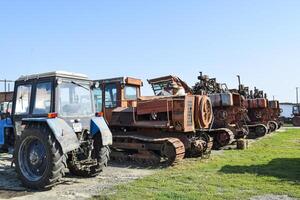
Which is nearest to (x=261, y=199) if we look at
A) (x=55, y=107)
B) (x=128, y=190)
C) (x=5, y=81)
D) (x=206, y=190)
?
(x=206, y=190)

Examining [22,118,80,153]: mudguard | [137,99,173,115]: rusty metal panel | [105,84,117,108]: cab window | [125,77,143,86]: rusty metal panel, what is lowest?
[22,118,80,153]: mudguard

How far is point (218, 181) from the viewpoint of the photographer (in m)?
9.37

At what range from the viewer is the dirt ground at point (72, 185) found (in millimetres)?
8172

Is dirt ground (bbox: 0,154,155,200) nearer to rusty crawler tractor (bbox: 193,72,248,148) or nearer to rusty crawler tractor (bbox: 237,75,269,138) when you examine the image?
rusty crawler tractor (bbox: 193,72,248,148)

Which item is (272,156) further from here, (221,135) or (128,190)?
(128,190)

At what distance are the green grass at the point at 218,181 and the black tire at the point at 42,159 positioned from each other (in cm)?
121

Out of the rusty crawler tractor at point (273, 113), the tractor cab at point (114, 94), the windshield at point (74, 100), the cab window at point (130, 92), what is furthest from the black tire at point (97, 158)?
the rusty crawler tractor at point (273, 113)

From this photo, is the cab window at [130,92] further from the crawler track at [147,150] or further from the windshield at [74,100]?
the windshield at [74,100]

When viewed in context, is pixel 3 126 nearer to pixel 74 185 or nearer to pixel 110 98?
pixel 74 185

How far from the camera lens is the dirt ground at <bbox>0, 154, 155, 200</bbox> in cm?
817

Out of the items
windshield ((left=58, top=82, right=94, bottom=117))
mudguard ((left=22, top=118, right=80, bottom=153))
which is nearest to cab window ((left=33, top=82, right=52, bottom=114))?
windshield ((left=58, top=82, right=94, bottom=117))

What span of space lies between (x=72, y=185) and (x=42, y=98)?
2.07 meters

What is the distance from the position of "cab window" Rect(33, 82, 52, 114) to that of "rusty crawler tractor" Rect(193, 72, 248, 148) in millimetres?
10063

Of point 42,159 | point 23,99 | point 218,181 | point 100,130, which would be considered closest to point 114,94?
point 100,130
